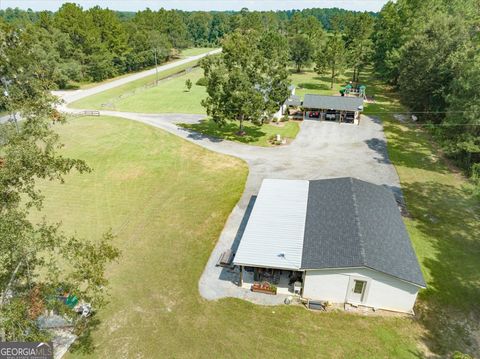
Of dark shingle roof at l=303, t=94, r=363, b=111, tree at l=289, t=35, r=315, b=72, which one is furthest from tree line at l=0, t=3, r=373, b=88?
dark shingle roof at l=303, t=94, r=363, b=111

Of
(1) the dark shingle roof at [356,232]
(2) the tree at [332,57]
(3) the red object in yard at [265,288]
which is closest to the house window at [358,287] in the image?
(1) the dark shingle roof at [356,232]

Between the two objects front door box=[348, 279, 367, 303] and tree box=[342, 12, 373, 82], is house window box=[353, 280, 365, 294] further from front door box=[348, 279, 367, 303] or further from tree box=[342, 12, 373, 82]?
tree box=[342, 12, 373, 82]

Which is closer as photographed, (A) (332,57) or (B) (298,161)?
(B) (298,161)

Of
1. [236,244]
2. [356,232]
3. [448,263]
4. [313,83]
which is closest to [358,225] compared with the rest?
[356,232]

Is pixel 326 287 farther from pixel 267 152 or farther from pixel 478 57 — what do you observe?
pixel 478 57

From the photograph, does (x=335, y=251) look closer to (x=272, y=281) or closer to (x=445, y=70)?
(x=272, y=281)

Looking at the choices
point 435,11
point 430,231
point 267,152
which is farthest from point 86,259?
point 435,11

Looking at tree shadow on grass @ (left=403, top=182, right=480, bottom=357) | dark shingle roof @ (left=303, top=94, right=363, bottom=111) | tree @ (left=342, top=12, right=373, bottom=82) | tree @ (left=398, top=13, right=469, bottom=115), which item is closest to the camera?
tree shadow on grass @ (left=403, top=182, right=480, bottom=357)
